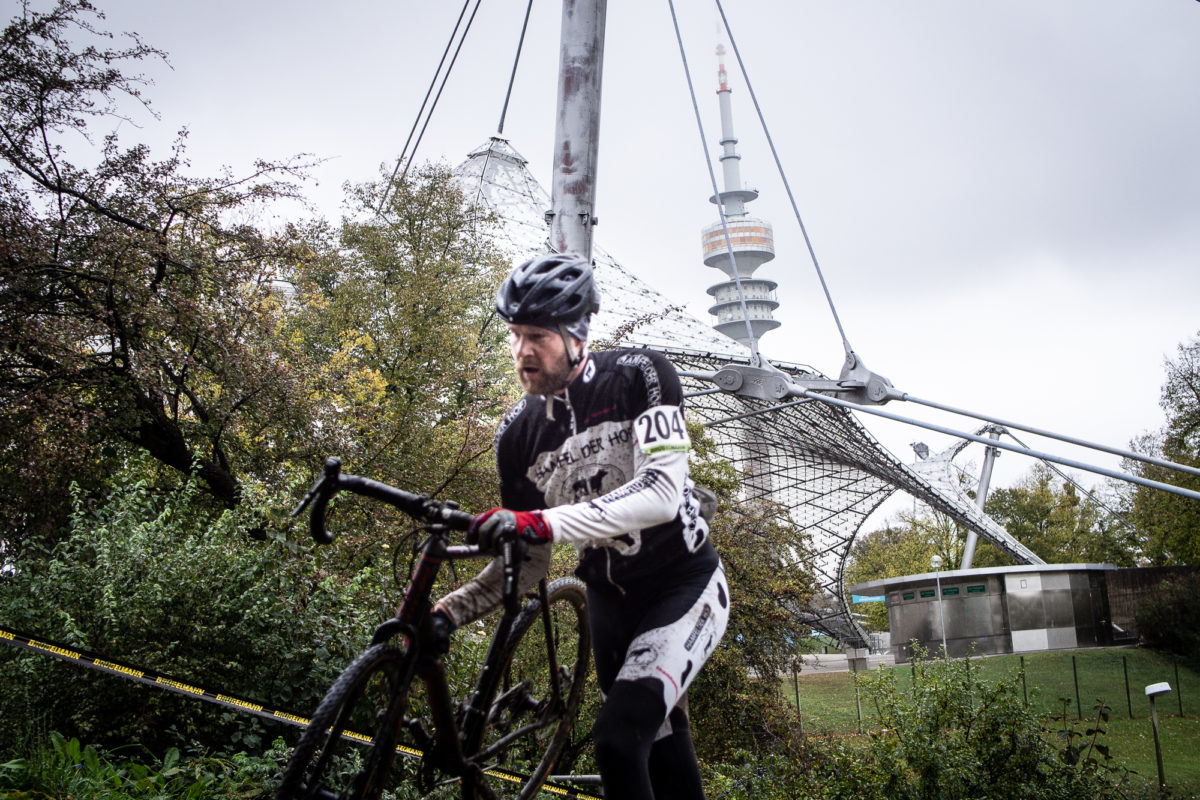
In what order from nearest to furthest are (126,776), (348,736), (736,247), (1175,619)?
(348,736)
(126,776)
(1175,619)
(736,247)

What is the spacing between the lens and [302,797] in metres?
2.43

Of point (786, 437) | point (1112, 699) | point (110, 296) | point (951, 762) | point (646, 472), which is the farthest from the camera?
point (786, 437)

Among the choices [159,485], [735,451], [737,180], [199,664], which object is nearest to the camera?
[199,664]

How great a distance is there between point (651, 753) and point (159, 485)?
41.9 ft

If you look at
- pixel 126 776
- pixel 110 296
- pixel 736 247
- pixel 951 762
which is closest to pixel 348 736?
pixel 126 776

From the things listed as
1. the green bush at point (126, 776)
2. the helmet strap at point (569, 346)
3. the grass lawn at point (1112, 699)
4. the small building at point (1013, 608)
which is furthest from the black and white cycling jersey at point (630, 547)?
the small building at point (1013, 608)

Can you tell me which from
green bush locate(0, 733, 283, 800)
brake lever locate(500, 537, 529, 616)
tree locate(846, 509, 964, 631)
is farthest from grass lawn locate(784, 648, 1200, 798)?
tree locate(846, 509, 964, 631)

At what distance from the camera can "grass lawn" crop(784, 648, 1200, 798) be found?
18.4m

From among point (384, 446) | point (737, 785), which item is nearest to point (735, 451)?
point (384, 446)

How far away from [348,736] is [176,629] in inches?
186

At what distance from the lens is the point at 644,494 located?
9.67 ft

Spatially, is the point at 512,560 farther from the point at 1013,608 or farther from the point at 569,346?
the point at 1013,608

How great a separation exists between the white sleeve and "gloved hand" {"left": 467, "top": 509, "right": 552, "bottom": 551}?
0.09 meters

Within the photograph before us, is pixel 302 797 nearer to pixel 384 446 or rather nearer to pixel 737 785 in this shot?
pixel 737 785
